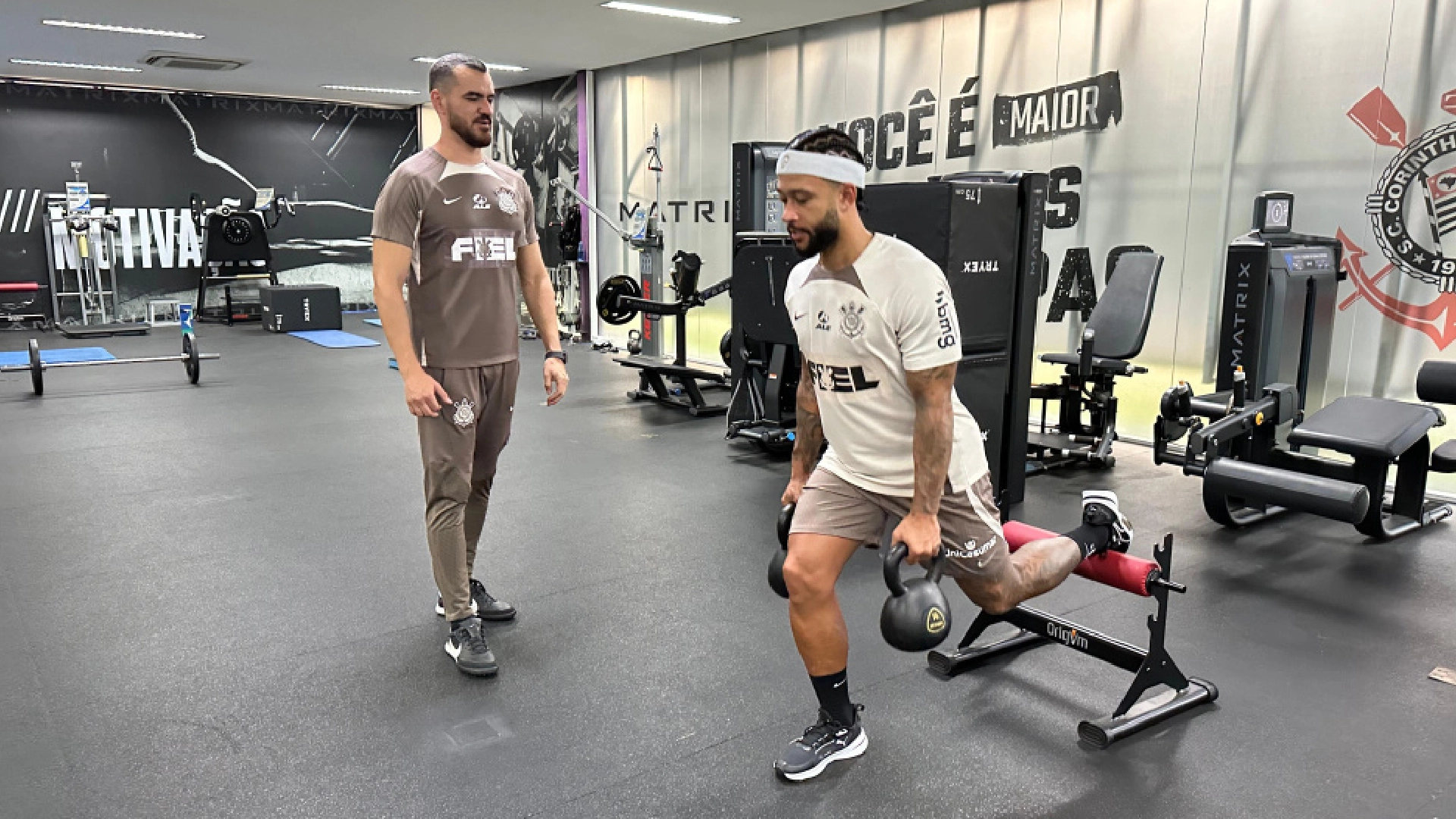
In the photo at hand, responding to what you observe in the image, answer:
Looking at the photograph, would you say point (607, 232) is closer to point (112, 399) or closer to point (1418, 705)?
point (112, 399)

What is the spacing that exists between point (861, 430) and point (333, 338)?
9.41m

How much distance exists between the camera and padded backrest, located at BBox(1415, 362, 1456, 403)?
3.57 meters

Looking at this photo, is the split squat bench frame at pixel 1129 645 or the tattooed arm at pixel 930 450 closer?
→ the tattooed arm at pixel 930 450

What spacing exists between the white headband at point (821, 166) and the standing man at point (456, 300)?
946 mm

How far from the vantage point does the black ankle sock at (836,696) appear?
2066 mm

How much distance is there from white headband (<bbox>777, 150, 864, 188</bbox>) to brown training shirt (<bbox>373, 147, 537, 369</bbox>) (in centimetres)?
94

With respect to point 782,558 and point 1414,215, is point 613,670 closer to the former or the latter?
point 782,558

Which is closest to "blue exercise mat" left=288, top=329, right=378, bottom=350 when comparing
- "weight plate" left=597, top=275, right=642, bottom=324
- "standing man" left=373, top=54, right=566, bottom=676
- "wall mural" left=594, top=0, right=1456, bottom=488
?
"weight plate" left=597, top=275, right=642, bottom=324

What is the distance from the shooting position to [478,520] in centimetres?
282

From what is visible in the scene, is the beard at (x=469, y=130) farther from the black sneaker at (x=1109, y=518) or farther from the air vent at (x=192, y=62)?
the air vent at (x=192, y=62)

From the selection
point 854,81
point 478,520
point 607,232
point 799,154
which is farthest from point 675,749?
point 607,232

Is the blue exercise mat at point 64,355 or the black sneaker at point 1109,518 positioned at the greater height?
the black sneaker at point 1109,518

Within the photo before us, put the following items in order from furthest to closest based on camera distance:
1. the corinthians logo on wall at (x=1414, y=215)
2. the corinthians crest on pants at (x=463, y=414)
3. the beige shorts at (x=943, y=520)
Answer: the corinthians logo on wall at (x=1414, y=215) < the corinthians crest on pants at (x=463, y=414) < the beige shorts at (x=943, y=520)

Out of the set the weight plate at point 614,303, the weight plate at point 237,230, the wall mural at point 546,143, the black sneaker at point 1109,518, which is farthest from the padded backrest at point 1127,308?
the weight plate at point 237,230
